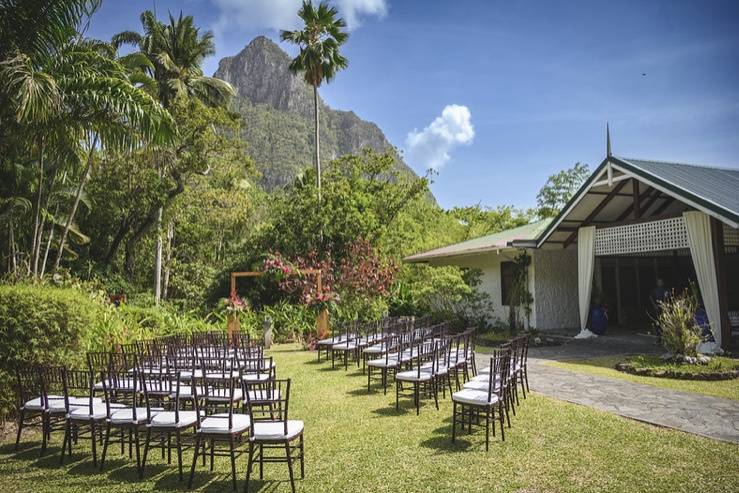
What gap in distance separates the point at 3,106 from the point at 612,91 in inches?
552

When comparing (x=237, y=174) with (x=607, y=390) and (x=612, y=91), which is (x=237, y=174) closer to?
(x=612, y=91)

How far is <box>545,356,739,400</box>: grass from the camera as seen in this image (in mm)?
8203

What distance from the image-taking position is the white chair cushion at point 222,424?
492 cm

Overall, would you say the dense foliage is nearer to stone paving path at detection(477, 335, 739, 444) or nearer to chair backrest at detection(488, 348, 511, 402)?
chair backrest at detection(488, 348, 511, 402)

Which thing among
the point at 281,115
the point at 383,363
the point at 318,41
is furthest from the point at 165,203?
the point at 281,115

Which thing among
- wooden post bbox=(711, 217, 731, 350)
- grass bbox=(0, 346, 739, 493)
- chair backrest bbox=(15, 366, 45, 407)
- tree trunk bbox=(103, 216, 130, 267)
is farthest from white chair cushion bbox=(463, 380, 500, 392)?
tree trunk bbox=(103, 216, 130, 267)

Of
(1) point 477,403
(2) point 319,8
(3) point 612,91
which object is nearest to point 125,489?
(1) point 477,403

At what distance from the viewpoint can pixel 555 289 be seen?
1691 centimetres

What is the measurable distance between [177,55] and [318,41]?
30.4ft

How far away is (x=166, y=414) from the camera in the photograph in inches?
219

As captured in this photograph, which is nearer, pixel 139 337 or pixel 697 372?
pixel 697 372

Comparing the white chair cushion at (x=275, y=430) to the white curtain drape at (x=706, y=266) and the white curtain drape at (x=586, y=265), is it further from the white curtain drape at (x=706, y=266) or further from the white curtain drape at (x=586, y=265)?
the white curtain drape at (x=586, y=265)

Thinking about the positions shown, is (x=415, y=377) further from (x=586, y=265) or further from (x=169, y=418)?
(x=586, y=265)

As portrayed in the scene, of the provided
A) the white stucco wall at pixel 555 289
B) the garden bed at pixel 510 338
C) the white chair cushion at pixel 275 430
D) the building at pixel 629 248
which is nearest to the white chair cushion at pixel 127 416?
the white chair cushion at pixel 275 430
